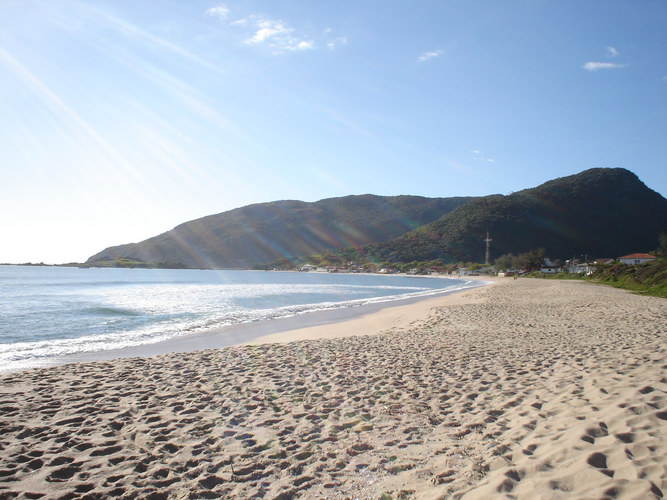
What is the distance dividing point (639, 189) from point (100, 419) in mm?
127647

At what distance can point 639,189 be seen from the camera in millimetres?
99938

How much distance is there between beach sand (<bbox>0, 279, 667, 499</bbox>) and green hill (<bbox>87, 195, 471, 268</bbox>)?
464 ft

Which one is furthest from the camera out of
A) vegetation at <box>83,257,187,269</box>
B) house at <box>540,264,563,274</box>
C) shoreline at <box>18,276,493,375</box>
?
vegetation at <box>83,257,187,269</box>

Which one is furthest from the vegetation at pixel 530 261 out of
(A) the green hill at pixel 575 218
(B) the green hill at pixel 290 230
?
(B) the green hill at pixel 290 230

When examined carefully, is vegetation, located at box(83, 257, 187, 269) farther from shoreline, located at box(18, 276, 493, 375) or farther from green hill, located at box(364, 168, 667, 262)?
shoreline, located at box(18, 276, 493, 375)

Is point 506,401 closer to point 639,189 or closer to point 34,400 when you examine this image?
point 34,400

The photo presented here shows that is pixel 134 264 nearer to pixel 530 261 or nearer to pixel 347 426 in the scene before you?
pixel 530 261

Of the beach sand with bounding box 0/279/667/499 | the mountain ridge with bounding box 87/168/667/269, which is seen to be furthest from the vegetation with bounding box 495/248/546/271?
the beach sand with bounding box 0/279/667/499

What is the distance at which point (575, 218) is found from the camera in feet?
311

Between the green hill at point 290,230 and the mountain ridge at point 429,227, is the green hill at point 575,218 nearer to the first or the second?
the mountain ridge at point 429,227

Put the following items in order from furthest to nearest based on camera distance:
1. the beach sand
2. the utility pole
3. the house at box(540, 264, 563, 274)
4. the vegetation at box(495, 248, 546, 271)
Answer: the utility pole < the house at box(540, 264, 563, 274) < the vegetation at box(495, 248, 546, 271) < the beach sand

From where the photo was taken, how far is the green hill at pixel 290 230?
150 m

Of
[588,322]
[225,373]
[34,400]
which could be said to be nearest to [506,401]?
[225,373]

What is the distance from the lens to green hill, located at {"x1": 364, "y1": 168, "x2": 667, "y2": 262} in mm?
91250
